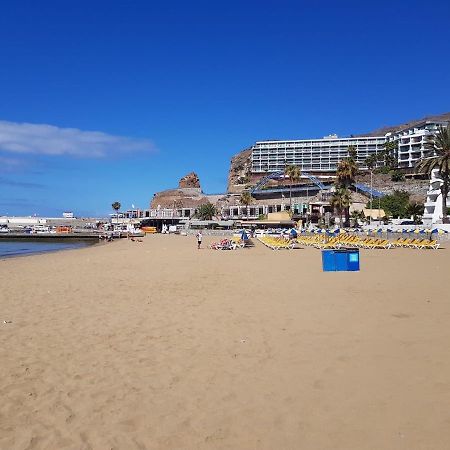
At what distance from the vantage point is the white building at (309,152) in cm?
16475

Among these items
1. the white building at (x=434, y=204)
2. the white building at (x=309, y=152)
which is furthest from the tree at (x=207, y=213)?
the white building at (x=434, y=204)

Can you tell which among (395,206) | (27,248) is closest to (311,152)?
(395,206)

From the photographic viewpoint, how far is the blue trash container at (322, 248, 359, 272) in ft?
52.4

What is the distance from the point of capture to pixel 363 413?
4.19 m

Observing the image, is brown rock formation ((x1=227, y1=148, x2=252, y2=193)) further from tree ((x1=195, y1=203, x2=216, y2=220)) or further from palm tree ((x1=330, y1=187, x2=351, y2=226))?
palm tree ((x1=330, y1=187, x2=351, y2=226))

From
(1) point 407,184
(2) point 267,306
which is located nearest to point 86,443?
(2) point 267,306

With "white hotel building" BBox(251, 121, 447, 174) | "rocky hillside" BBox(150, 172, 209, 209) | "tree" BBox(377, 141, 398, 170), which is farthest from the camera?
"white hotel building" BBox(251, 121, 447, 174)

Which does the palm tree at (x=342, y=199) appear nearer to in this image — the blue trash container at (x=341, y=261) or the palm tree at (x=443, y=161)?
the palm tree at (x=443, y=161)

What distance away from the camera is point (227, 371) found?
5.43 metres

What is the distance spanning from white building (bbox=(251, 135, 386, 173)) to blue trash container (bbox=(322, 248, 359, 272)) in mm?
150013

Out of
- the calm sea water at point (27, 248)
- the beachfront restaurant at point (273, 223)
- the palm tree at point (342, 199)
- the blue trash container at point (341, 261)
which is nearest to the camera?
the blue trash container at point (341, 261)

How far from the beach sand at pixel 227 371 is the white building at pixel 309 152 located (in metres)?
158

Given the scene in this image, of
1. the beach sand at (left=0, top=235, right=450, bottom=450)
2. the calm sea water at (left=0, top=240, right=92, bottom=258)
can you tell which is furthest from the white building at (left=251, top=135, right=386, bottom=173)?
the beach sand at (left=0, top=235, right=450, bottom=450)

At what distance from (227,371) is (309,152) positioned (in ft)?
577
